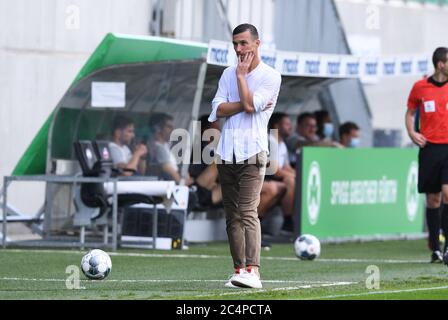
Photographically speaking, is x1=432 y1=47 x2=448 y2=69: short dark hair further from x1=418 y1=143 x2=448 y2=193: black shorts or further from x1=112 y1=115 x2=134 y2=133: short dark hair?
x1=112 y1=115 x2=134 y2=133: short dark hair

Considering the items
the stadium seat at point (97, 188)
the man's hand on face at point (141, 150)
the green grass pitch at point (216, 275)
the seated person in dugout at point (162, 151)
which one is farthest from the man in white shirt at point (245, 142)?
the man's hand on face at point (141, 150)

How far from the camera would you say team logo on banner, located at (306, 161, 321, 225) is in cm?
1767

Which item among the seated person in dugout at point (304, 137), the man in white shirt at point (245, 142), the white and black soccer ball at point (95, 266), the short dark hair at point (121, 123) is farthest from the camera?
the seated person in dugout at point (304, 137)

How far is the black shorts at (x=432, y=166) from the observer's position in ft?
46.9

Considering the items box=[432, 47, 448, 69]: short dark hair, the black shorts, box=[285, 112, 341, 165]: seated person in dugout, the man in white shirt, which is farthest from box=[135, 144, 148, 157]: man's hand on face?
the man in white shirt

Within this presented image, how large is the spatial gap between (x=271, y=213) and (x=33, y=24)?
14.0 ft

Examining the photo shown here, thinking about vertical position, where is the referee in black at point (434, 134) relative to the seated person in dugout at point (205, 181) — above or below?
above

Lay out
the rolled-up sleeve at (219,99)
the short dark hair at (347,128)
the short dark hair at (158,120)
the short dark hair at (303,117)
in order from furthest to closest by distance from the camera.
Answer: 1. the short dark hair at (347,128)
2. the short dark hair at (303,117)
3. the short dark hair at (158,120)
4. the rolled-up sleeve at (219,99)

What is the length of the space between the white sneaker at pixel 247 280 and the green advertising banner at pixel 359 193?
724 cm

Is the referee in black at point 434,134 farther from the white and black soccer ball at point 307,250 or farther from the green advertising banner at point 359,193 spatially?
the green advertising banner at point 359,193

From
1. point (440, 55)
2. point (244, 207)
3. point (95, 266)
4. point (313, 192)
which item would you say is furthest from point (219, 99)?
point (313, 192)

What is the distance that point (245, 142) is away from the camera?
10375 mm

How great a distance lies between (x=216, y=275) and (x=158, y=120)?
220 inches

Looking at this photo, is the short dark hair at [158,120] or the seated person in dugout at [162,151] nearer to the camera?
the seated person in dugout at [162,151]
